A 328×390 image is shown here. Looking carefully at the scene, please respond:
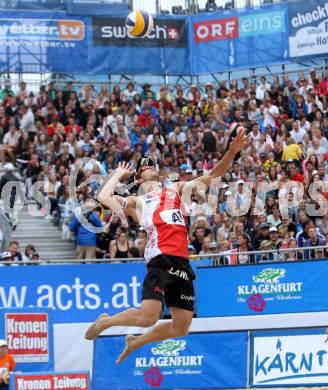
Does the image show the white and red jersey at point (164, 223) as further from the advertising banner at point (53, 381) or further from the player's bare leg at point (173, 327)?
the advertising banner at point (53, 381)

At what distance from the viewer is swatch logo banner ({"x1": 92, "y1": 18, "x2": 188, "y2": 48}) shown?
32188 mm

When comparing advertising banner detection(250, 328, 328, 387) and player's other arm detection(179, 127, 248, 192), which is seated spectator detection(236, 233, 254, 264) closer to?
advertising banner detection(250, 328, 328, 387)

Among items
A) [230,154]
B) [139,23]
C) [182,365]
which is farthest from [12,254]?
[230,154]

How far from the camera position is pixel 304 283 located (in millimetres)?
19172

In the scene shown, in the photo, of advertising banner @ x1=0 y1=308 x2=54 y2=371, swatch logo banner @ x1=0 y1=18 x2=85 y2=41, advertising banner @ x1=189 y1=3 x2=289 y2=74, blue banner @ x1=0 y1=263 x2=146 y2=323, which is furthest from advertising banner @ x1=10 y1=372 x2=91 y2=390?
advertising banner @ x1=189 y1=3 x2=289 y2=74

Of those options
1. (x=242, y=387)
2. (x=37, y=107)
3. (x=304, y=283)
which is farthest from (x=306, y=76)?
(x=242, y=387)

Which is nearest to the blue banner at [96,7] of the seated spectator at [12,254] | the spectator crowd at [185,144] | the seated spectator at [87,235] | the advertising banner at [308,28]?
the spectator crowd at [185,144]

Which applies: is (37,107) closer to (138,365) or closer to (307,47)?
(307,47)

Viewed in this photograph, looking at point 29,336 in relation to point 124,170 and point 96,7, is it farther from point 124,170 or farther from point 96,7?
point 96,7

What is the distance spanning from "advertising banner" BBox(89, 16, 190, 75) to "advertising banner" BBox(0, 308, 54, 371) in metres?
15.1

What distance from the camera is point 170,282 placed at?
11859mm

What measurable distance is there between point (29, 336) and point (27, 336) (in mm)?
37

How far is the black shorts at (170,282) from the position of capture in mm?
11805

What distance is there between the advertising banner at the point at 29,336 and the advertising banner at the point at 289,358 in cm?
381
